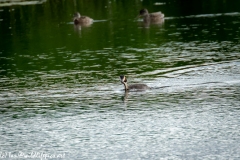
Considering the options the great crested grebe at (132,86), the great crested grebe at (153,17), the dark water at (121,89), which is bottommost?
the dark water at (121,89)

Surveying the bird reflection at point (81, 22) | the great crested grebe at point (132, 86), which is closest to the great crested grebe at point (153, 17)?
the bird reflection at point (81, 22)

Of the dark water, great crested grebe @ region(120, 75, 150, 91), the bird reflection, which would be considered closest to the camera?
the dark water

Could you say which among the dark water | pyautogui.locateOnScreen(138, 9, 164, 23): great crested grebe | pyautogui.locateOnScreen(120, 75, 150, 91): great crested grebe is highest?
pyautogui.locateOnScreen(138, 9, 164, 23): great crested grebe

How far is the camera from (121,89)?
2878cm

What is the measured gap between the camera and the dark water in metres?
20.9

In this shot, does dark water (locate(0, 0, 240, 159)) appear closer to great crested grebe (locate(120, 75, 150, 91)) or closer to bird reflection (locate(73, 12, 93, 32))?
great crested grebe (locate(120, 75, 150, 91))

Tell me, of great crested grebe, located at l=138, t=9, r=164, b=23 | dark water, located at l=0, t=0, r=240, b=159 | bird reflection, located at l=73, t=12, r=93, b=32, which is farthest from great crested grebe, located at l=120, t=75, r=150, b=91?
great crested grebe, located at l=138, t=9, r=164, b=23

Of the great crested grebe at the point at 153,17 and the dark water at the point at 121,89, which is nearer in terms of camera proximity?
the dark water at the point at 121,89

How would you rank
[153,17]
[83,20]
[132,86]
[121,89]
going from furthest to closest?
[153,17], [83,20], [121,89], [132,86]

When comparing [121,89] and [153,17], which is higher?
[153,17]

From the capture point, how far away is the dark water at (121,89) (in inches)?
821

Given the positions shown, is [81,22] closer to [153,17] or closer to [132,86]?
[153,17]

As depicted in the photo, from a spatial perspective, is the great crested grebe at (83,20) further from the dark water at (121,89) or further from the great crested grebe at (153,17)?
the great crested grebe at (153,17)

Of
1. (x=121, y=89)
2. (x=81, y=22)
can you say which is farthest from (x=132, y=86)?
(x=81, y=22)
